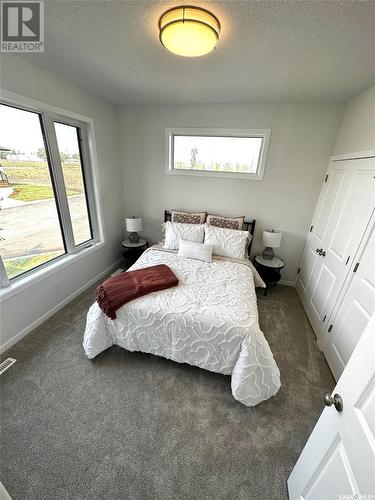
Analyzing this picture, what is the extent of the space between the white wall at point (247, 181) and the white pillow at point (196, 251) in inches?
33.9

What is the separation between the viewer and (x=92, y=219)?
3.04 metres

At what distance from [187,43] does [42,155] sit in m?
1.82

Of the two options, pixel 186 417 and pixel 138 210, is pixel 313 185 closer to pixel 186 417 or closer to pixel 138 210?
pixel 138 210

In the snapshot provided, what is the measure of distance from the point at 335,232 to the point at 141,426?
98.1 inches

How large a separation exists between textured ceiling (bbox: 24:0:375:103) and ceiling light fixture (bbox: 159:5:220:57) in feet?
0.12

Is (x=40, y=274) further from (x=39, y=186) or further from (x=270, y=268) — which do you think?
(x=270, y=268)

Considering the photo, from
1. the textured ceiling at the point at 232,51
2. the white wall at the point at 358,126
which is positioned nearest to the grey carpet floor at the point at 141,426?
the white wall at the point at 358,126

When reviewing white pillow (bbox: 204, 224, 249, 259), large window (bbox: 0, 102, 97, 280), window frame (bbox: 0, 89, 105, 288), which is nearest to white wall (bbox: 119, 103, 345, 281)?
white pillow (bbox: 204, 224, 249, 259)

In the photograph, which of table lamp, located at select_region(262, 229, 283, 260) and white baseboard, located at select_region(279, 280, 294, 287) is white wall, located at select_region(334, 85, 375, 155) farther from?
white baseboard, located at select_region(279, 280, 294, 287)

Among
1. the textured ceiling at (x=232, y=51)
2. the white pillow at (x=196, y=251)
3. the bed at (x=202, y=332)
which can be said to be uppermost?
the textured ceiling at (x=232, y=51)

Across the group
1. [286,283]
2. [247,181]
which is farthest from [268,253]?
[247,181]

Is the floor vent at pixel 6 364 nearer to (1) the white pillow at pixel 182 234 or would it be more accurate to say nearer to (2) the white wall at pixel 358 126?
(1) the white pillow at pixel 182 234

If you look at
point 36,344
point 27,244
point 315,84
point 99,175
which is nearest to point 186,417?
point 36,344

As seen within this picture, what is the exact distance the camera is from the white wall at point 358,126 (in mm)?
1894
